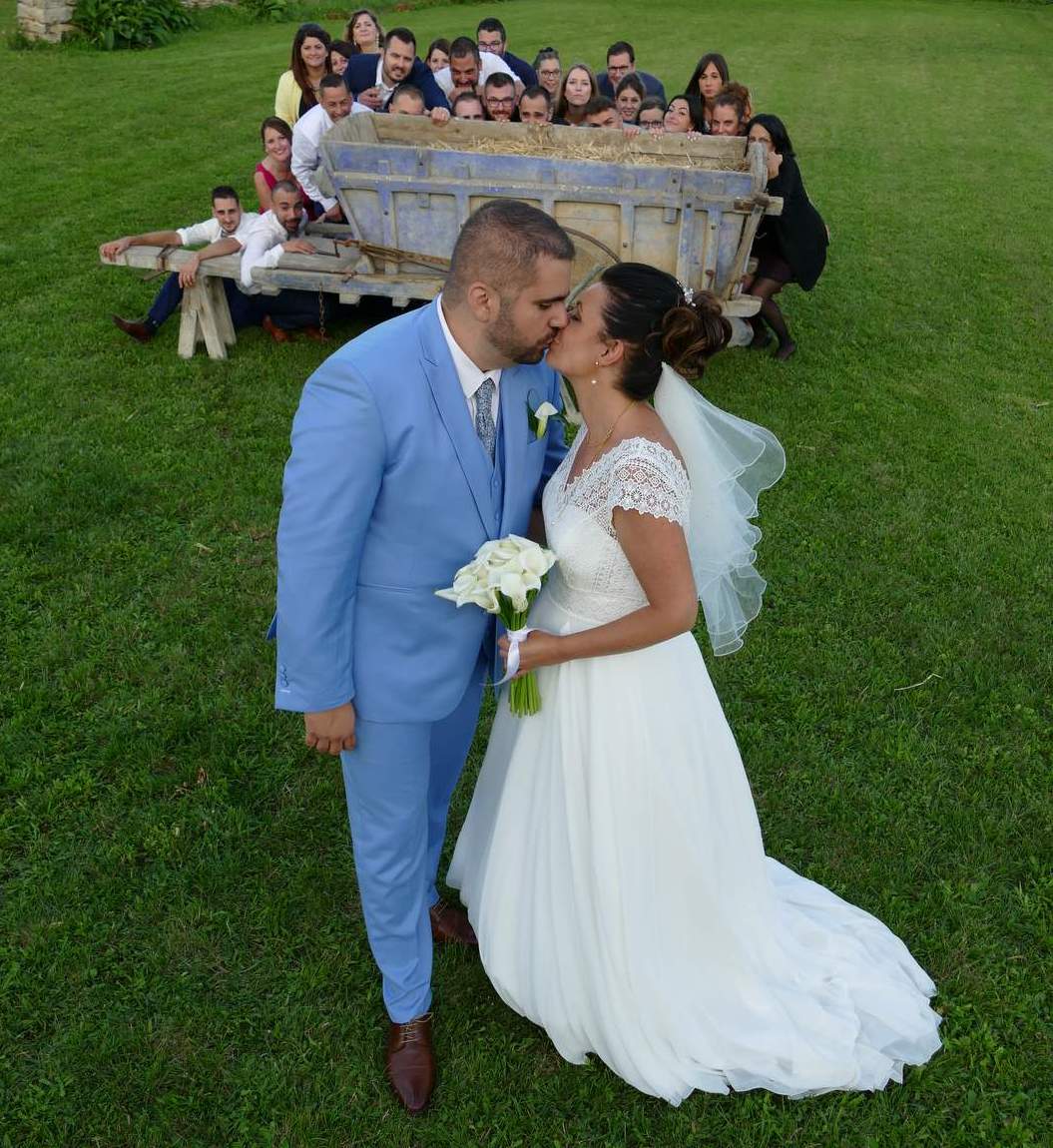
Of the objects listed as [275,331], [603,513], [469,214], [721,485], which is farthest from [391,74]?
[603,513]

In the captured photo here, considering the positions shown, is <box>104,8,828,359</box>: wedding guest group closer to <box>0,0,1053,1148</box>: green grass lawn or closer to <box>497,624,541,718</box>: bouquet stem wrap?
<box>0,0,1053,1148</box>: green grass lawn

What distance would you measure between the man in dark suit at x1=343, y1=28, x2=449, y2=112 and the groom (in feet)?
26.1

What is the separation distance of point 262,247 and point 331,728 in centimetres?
632

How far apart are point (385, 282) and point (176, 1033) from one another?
5.82m

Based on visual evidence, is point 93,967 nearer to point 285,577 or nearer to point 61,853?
point 61,853

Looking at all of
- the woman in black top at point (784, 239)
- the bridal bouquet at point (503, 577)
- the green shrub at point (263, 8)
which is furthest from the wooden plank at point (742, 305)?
the green shrub at point (263, 8)

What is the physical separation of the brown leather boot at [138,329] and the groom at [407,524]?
613cm

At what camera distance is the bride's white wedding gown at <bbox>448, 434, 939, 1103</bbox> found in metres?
3.07

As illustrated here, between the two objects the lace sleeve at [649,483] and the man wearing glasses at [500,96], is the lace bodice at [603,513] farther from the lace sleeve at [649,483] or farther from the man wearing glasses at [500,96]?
the man wearing glasses at [500,96]

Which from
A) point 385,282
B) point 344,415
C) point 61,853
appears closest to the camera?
point 344,415

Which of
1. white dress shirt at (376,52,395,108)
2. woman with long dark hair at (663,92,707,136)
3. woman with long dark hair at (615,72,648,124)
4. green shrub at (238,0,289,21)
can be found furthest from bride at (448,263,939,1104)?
green shrub at (238,0,289,21)

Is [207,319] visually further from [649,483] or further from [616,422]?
[649,483]

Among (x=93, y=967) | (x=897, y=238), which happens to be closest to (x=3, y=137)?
(x=897, y=238)

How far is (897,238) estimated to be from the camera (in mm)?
11977
